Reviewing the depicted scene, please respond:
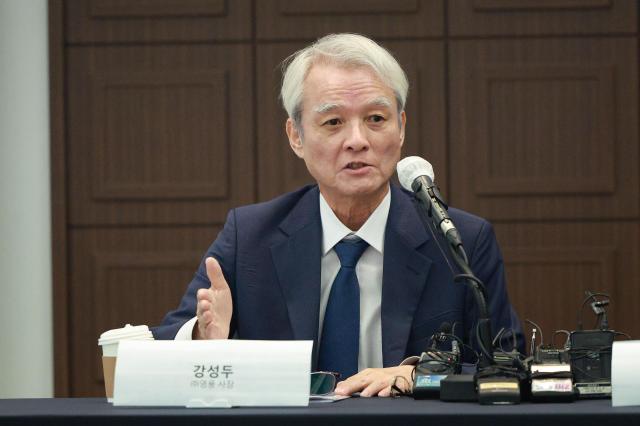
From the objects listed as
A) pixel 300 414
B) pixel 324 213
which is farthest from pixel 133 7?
pixel 300 414

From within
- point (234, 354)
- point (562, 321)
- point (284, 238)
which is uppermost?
point (284, 238)

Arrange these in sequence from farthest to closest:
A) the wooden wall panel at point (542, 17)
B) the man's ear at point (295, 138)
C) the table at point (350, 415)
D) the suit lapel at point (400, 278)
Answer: the wooden wall panel at point (542, 17)
the man's ear at point (295, 138)
the suit lapel at point (400, 278)
the table at point (350, 415)

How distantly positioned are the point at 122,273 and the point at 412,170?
2.70 metres

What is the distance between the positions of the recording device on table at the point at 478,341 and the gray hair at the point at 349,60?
0.64m

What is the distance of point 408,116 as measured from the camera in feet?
13.9

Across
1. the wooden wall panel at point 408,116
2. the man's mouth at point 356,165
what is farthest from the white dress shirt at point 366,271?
the wooden wall panel at point 408,116

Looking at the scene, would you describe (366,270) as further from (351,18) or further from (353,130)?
(351,18)

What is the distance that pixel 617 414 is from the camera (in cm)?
138

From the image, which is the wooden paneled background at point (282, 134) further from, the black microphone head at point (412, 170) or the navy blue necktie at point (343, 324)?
the black microphone head at point (412, 170)

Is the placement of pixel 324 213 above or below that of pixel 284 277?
above

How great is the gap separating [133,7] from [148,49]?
0.20 meters

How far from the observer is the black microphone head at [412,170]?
183 centimetres

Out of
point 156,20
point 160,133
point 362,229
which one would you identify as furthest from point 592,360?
point 156,20

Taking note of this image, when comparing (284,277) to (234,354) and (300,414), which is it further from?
(300,414)
